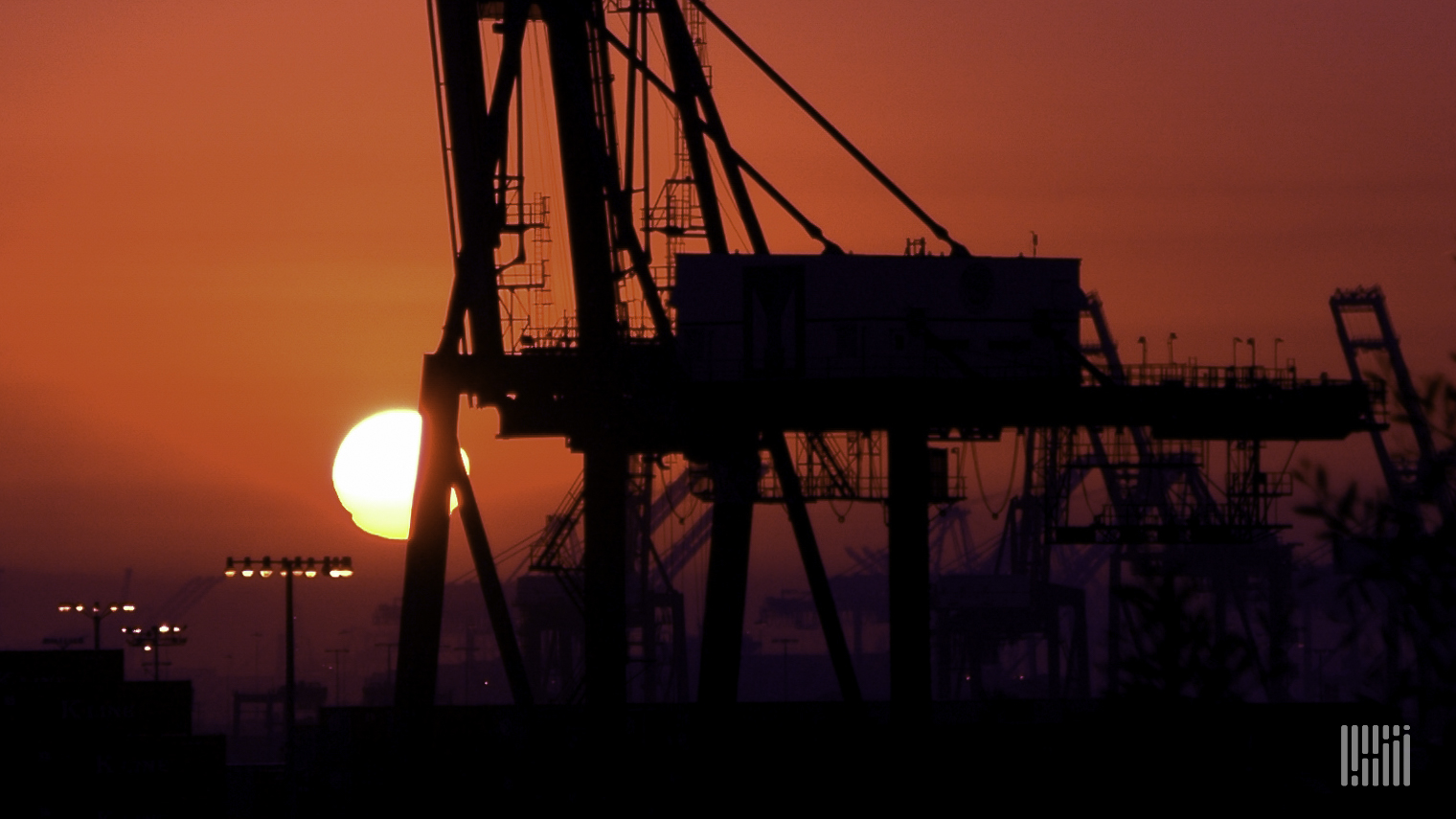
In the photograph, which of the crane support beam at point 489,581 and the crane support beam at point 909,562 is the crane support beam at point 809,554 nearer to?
the crane support beam at point 909,562

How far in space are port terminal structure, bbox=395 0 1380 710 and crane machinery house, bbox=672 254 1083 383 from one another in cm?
4

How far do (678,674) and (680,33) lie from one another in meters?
71.7

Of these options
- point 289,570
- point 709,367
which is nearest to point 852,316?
point 709,367

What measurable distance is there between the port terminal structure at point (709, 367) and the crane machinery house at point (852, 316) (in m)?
0.04

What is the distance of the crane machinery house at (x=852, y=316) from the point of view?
4138 centimetres

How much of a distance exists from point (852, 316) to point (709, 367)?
3.17 metres

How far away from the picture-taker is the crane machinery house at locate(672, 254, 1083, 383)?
4138 cm

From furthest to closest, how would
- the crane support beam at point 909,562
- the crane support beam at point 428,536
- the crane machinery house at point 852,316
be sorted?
the crane support beam at point 909,562 < the crane machinery house at point 852,316 < the crane support beam at point 428,536

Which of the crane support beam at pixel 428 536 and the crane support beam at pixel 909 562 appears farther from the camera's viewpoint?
the crane support beam at pixel 909 562

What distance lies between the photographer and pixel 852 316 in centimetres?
4153

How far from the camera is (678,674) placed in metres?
112

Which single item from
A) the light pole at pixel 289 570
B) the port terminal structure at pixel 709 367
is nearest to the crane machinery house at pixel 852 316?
the port terminal structure at pixel 709 367

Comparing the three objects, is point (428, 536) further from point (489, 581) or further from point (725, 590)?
point (725, 590)

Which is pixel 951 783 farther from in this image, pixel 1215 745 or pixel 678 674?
pixel 678 674
